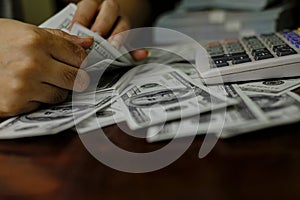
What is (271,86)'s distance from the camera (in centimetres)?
46

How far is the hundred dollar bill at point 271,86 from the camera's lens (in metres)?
0.44

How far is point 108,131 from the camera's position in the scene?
41 centimetres

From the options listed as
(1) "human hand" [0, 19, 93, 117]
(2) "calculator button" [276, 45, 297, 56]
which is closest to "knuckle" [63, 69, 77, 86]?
(1) "human hand" [0, 19, 93, 117]

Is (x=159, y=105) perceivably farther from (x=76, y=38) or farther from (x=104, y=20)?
(x=104, y=20)

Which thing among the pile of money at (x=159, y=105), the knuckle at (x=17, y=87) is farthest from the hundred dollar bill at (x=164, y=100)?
the knuckle at (x=17, y=87)

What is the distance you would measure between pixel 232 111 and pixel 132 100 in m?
0.12

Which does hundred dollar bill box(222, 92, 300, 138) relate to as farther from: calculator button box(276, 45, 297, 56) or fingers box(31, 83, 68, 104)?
fingers box(31, 83, 68, 104)

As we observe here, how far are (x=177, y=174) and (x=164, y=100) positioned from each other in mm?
124

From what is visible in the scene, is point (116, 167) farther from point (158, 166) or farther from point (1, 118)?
point (1, 118)

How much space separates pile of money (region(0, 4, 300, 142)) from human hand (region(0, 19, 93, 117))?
0.02 m

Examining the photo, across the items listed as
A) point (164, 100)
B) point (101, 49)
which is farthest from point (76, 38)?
point (164, 100)

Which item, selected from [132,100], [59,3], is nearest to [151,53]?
[132,100]

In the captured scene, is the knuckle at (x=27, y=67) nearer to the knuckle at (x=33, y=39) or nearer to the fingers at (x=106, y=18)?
the knuckle at (x=33, y=39)

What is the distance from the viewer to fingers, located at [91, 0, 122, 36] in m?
0.66
